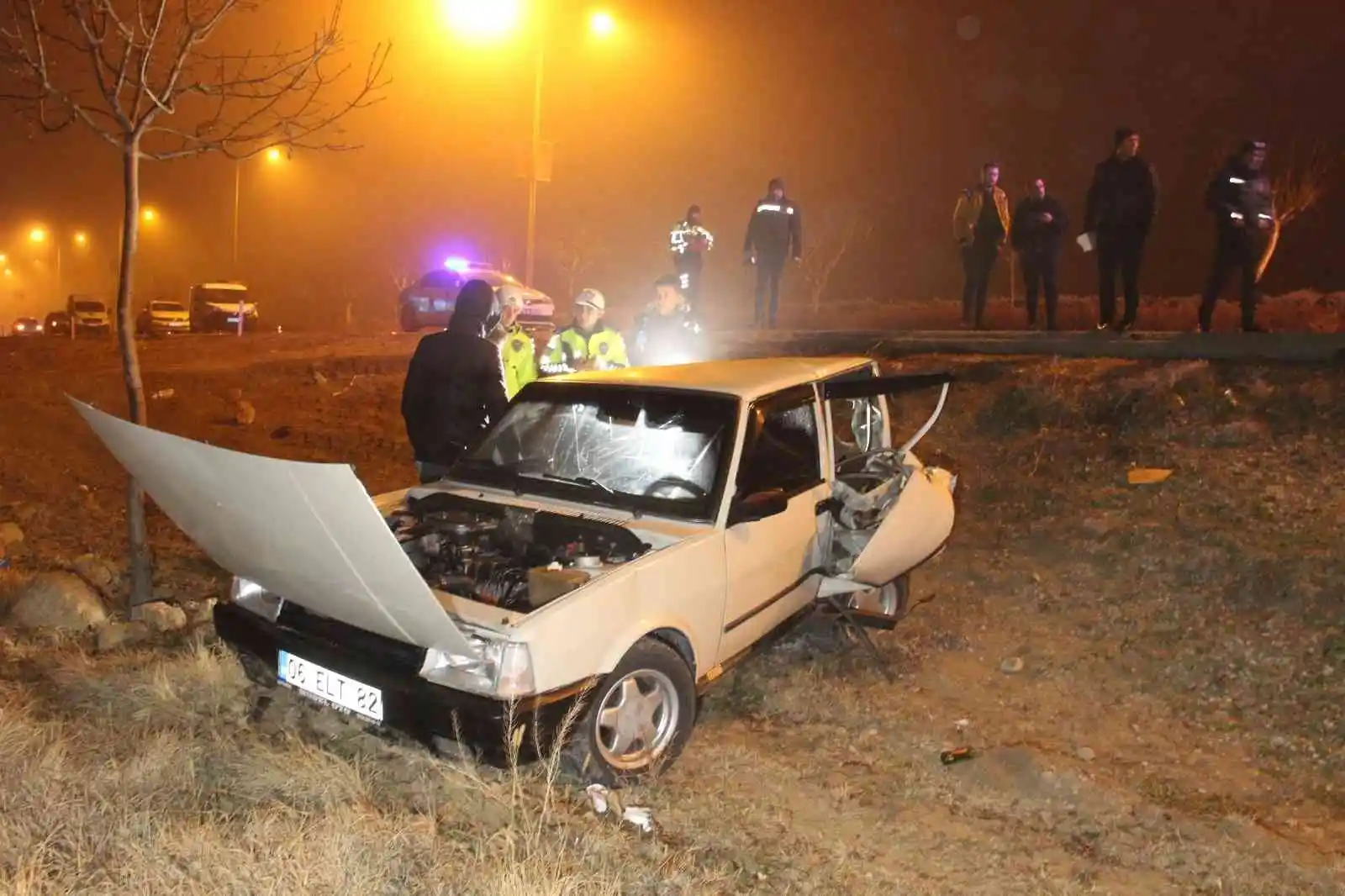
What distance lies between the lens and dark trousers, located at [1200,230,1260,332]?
8195mm

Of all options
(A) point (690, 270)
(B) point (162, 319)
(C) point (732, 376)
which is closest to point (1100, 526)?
(C) point (732, 376)

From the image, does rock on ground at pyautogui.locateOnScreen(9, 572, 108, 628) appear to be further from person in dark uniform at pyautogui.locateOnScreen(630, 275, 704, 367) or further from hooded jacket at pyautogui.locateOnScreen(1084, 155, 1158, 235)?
hooded jacket at pyautogui.locateOnScreen(1084, 155, 1158, 235)

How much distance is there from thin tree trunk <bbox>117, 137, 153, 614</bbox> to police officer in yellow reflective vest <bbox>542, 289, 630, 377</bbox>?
238 centimetres

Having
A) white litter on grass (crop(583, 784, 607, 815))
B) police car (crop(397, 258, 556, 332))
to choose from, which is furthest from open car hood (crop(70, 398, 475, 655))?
police car (crop(397, 258, 556, 332))

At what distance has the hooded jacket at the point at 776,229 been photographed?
37.2ft

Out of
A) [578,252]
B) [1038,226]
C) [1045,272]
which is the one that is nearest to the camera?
[1038,226]

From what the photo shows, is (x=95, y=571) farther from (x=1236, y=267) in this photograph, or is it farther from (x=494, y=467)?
(x=1236, y=267)

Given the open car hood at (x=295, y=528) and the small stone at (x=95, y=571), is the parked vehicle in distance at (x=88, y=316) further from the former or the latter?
the open car hood at (x=295, y=528)

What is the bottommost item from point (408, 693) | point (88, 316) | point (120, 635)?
point (120, 635)

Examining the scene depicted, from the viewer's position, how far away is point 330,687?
365 centimetres

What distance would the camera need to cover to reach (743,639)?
434 cm

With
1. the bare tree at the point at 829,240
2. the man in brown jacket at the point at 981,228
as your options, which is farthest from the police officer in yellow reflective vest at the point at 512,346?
the bare tree at the point at 829,240

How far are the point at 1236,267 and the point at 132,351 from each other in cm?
823

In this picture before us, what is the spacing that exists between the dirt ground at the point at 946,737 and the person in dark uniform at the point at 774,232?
448 centimetres
